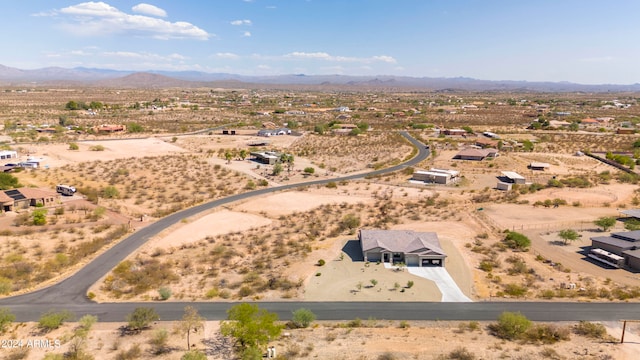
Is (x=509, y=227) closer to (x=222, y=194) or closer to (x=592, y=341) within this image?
(x=592, y=341)

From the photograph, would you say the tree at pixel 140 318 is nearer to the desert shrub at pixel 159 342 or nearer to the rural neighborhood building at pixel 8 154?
the desert shrub at pixel 159 342

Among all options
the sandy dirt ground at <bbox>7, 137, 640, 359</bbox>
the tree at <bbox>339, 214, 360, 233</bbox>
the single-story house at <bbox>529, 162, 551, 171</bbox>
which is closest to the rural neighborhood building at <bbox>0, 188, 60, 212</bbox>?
the sandy dirt ground at <bbox>7, 137, 640, 359</bbox>

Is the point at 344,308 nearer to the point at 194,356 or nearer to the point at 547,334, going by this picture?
the point at 194,356

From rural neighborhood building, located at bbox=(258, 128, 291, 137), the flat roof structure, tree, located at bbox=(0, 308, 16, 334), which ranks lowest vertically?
tree, located at bbox=(0, 308, 16, 334)

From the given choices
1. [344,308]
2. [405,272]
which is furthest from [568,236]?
[344,308]

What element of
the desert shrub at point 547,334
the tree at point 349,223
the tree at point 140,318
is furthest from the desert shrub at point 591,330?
the tree at point 140,318

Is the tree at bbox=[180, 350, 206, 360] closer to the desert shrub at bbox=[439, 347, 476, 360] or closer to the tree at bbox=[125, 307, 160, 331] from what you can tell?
the tree at bbox=[125, 307, 160, 331]
